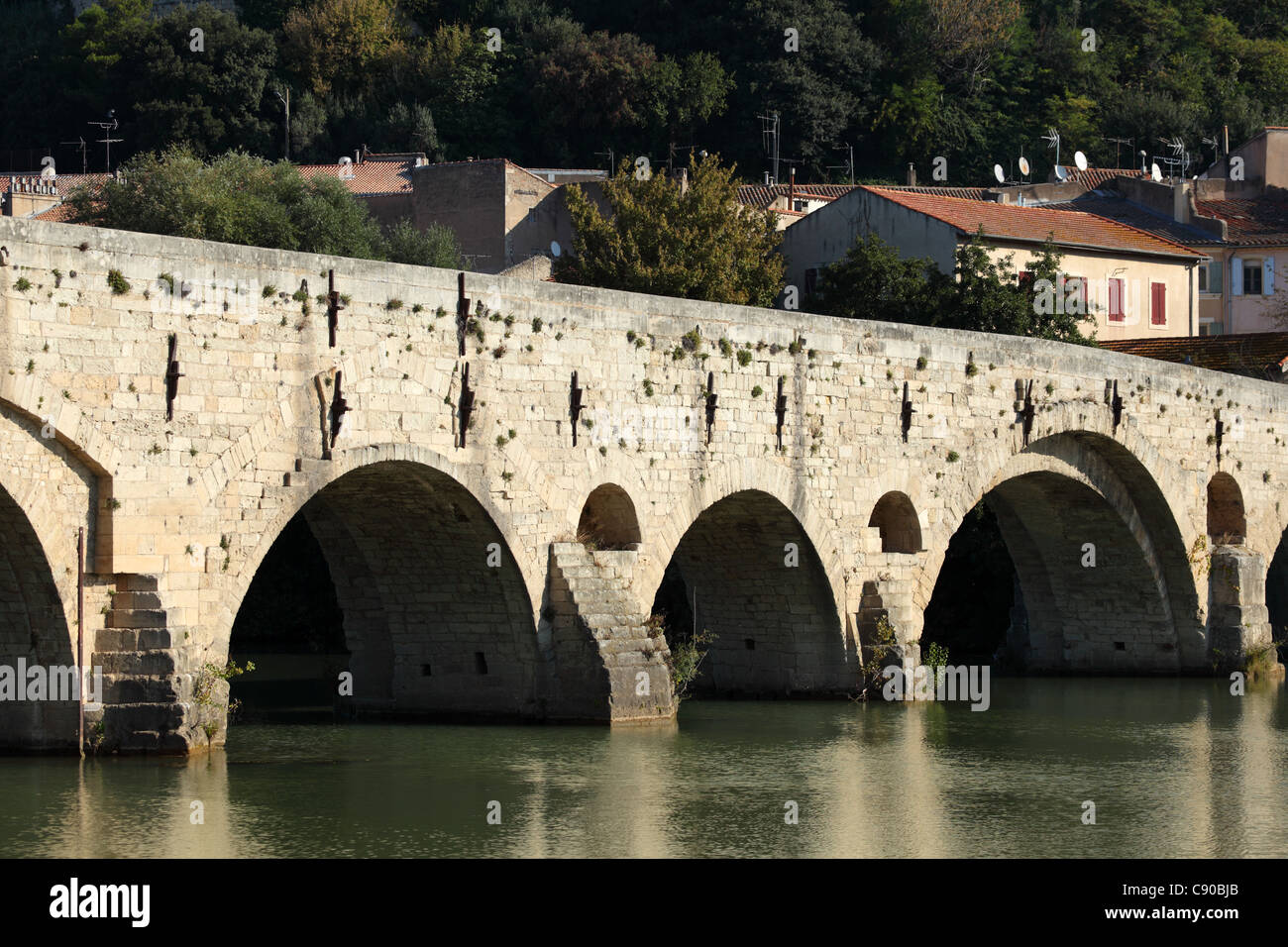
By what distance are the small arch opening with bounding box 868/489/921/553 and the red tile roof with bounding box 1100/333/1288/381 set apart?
10620 mm

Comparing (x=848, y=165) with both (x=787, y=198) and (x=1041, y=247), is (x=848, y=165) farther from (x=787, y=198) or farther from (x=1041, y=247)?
(x=1041, y=247)

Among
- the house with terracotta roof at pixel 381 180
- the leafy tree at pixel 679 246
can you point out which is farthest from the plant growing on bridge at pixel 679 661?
the house with terracotta roof at pixel 381 180

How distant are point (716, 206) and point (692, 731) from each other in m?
19.1

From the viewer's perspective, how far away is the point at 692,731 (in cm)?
1964

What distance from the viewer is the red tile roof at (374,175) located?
47.8 m

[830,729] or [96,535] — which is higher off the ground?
[96,535]

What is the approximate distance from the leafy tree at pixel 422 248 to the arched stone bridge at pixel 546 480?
50.9 feet

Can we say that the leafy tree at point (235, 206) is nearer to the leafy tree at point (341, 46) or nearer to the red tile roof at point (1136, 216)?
the red tile roof at point (1136, 216)

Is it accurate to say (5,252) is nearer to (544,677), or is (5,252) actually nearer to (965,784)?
(544,677)

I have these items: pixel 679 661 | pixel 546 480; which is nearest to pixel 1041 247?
pixel 679 661
